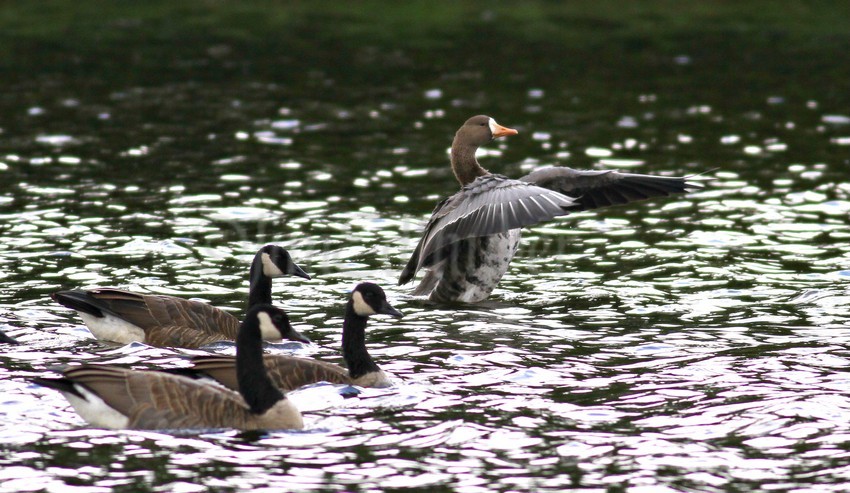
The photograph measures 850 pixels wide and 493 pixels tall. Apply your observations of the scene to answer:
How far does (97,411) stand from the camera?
1055 cm

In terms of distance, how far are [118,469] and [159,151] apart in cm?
1509

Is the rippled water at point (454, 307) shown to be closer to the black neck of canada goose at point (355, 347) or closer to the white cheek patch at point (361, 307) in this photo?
the black neck of canada goose at point (355, 347)

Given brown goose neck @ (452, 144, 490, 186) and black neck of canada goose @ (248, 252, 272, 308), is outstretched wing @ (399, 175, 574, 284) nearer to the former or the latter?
brown goose neck @ (452, 144, 490, 186)

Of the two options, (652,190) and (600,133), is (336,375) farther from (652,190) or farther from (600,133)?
(600,133)

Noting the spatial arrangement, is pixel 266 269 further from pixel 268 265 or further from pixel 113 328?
pixel 113 328

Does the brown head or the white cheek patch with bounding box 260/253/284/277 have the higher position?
the brown head

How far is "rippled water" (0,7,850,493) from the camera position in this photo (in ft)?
33.1

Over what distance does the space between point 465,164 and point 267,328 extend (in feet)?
18.9

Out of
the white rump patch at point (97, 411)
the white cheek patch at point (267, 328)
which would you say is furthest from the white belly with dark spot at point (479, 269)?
the white rump patch at point (97, 411)

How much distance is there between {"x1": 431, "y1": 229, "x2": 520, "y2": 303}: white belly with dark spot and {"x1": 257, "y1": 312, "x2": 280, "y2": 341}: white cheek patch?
469 centimetres

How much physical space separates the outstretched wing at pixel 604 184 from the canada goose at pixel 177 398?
592 centimetres

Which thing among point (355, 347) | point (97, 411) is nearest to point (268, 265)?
point (355, 347)

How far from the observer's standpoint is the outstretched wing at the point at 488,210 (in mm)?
14273

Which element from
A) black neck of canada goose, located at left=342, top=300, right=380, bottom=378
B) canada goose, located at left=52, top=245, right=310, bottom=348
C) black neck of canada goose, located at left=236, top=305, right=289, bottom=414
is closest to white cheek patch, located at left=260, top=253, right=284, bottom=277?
canada goose, located at left=52, top=245, right=310, bottom=348
